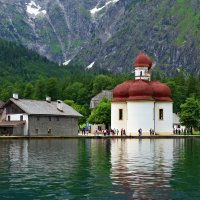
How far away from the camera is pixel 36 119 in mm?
119312

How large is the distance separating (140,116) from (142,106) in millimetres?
2260

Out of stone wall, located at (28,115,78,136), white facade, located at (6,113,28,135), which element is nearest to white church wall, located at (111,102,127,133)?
stone wall, located at (28,115,78,136)

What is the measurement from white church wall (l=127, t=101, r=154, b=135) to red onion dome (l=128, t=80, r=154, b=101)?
1.13 metres

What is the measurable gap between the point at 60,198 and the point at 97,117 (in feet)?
393

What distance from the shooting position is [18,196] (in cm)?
2959

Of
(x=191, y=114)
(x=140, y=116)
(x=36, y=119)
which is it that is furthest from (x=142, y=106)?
(x=36, y=119)

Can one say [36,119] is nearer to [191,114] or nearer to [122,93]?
[122,93]

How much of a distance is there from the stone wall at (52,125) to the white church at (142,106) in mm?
11556

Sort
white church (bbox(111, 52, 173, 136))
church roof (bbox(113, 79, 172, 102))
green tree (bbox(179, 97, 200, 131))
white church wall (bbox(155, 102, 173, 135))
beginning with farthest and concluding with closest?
green tree (bbox(179, 97, 200, 131)), white church wall (bbox(155, 102, 173, 135)), white church (bbox(111, 52, 173, 136)), church roof (bbox(113, 79, 172, 102))

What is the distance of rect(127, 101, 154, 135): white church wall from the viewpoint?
128500mm

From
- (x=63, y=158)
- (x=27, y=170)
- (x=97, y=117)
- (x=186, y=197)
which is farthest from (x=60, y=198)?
(x=97, y=117)

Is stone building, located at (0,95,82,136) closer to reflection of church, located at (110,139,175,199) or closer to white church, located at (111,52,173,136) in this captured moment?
white church, located at (111,52,173,136)

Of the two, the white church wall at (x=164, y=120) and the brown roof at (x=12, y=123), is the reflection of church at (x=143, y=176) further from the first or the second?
the white church wall at (x=164, y=120)

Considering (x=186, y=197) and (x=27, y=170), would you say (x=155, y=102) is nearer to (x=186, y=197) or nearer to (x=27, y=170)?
(x=27, y=170)
